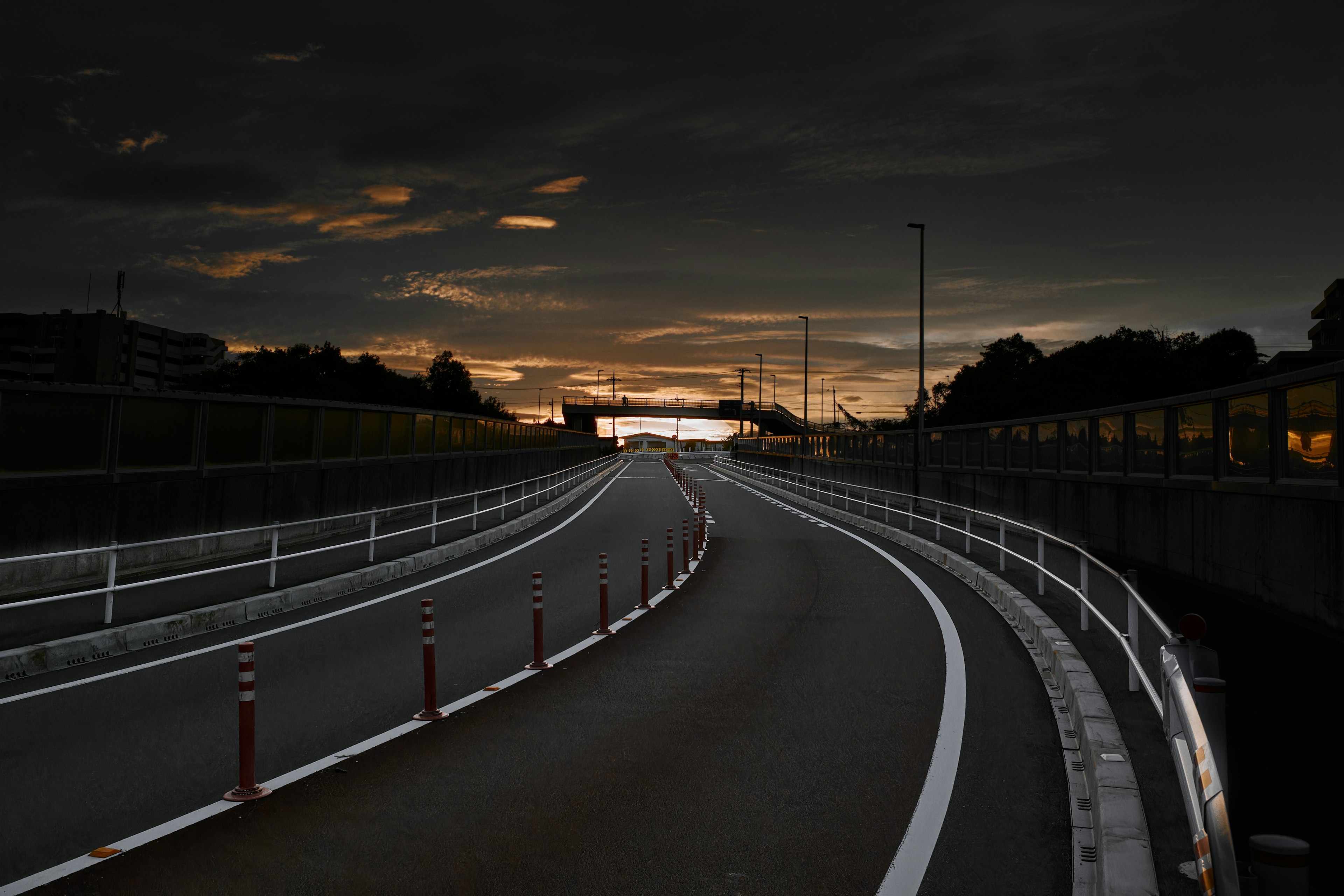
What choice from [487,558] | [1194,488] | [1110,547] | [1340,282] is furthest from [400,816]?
[1340,282]

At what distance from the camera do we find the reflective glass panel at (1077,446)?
20688mm

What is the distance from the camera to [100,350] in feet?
442

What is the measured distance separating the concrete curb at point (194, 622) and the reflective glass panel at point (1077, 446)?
14341 millimetres

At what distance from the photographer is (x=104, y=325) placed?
137 meters

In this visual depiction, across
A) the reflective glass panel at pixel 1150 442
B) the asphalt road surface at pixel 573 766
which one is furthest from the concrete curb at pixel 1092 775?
the reflective glass panel at pixel 1150 442

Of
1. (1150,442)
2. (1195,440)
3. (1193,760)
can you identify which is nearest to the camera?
(1193,760)

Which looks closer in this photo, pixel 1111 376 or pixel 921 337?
pixel 921 337

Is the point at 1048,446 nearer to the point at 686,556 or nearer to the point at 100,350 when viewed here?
the point at 686,556

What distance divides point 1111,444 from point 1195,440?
3474 mm

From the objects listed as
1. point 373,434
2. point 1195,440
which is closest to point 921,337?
point 1195,440

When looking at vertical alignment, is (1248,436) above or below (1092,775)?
above

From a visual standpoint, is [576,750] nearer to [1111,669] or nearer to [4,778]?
[4,778]

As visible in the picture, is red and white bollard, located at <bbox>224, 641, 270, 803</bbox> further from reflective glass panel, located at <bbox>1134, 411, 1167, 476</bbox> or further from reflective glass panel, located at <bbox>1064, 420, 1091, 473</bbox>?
reflective glass panel, located at <bbox>1064, 420, 1091, 473</bbox>

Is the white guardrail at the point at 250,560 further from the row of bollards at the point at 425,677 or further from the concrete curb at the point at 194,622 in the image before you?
the row of bollards at the point at 425,677
